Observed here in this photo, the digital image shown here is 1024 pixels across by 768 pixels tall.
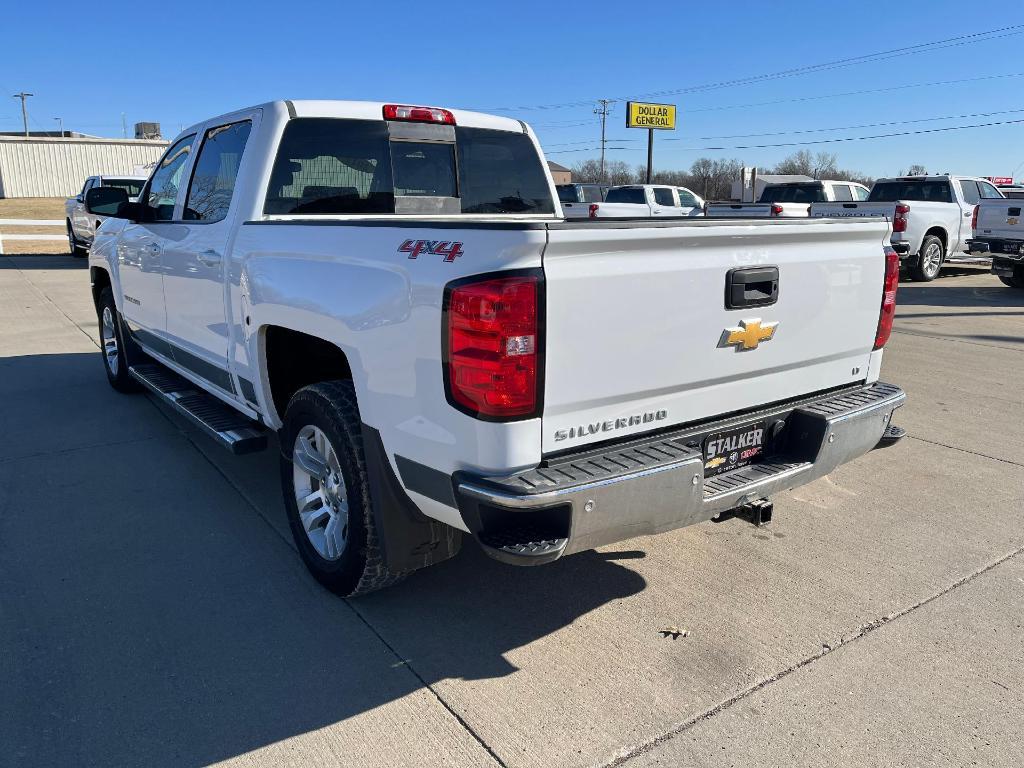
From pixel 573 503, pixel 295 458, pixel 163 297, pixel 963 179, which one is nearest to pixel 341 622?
pixel 295 458

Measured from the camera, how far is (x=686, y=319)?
2.91m

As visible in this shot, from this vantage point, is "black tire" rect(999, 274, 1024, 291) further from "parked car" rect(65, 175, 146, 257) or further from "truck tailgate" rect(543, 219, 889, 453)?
"parked car" rect(65, 175, 146, 257)

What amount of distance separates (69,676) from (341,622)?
0.99m

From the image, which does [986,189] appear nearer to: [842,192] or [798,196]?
[842,192]

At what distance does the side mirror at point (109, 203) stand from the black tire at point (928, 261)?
14.5m

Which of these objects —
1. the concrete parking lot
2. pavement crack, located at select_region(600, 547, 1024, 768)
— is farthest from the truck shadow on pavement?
pavement crack, located at select_region(600, 547, 1024, 768)

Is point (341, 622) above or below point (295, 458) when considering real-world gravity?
below

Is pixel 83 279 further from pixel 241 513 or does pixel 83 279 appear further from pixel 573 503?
pixel 573 503

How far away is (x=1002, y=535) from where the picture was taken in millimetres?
4152

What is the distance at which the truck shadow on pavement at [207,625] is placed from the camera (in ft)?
8.79

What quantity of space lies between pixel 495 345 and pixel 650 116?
4937 centimetres

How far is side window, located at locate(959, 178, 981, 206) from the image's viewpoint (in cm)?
1631

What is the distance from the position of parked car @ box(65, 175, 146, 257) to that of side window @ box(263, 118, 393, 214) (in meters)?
14.8

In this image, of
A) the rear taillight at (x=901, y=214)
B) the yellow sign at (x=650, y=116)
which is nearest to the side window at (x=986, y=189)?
the rear taillight at (x=901, y=214)
